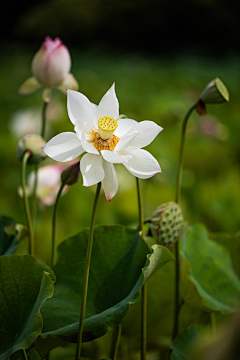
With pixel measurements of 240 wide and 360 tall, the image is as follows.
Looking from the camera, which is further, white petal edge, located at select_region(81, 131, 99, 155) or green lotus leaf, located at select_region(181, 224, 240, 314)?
green lotus leaf, located at select_region(181, 224, 240, 314)

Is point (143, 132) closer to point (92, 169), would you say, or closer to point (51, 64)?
point (92, 169)

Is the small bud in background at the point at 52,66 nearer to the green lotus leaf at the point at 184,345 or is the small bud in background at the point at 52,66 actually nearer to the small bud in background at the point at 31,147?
the small bud in background at the point at 31,147

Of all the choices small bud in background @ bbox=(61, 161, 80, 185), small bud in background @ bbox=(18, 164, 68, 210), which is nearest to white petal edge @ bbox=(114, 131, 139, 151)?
small bud in background @ bbox=(61, 161, 80, 185)

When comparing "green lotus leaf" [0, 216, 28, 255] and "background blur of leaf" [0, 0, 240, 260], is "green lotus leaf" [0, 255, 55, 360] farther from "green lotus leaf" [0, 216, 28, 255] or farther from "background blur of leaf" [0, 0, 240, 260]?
"background blur of leaf" [0, 0, 240, 260]

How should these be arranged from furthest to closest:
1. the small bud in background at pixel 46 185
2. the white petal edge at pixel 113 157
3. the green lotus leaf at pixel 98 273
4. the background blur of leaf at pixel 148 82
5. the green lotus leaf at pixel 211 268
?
the background blur of leaf at pixel 148 82 → the small bud in background at pixel 46 185 → the green lotus leaf at pixel 211 268 → the green lotus leaf at pixel 98 273 → the white petal edge at pixel 113 157

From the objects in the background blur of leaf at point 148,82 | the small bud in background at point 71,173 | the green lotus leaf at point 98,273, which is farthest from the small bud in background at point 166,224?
the background blur of leaf at point 148,82

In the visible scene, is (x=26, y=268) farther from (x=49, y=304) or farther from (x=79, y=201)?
(x=79, y=201)
